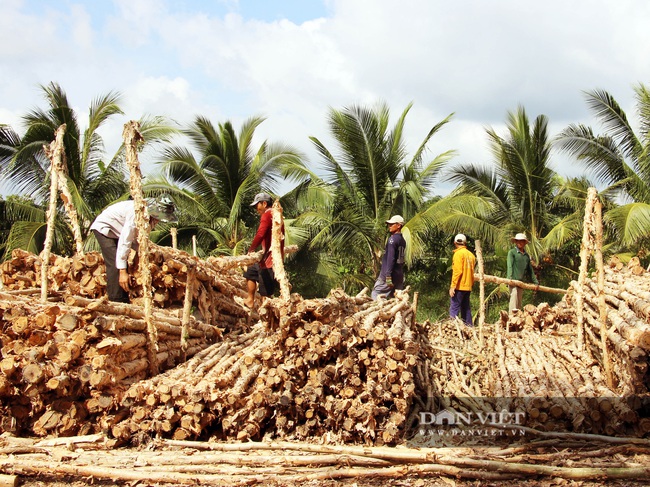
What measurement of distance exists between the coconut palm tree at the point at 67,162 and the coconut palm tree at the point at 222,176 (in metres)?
1.29

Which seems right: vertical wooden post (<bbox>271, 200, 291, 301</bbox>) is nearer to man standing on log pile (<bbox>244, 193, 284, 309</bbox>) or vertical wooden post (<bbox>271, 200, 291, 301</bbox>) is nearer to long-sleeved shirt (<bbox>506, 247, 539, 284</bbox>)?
man standing on log pile (<bbox>244, 193, 284, 309</bbox>)

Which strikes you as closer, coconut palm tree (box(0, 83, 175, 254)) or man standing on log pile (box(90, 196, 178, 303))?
man standing on log pile (box(90, 196, 178, 303))

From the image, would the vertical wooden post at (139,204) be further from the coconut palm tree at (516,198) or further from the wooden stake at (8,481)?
the coconut palm tree at (516,198)

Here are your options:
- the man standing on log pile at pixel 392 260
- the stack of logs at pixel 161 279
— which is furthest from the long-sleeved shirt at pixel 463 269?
the stack of logs at pixel 161 279

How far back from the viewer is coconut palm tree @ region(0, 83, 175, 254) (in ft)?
49.8

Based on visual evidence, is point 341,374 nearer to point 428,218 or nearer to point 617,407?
point 617,407

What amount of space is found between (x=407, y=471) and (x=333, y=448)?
64 centimetres

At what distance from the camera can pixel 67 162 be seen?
52.4 feet

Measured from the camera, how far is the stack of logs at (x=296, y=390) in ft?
18.2

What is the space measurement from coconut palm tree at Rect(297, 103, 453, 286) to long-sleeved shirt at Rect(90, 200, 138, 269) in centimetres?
840

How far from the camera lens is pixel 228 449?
532cm

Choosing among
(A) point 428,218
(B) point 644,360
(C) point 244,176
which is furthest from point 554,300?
(B) point 644,360

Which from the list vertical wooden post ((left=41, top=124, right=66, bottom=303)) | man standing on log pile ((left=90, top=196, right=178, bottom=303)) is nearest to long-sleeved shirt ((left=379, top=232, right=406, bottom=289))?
man standing on log pile ((left=90, top=196, right=178, bottom=303))

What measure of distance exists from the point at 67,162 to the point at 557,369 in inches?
505
